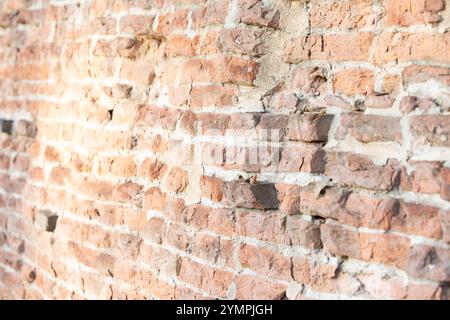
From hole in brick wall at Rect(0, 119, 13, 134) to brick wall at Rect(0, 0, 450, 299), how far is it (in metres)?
0.40

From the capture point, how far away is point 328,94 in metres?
1.49

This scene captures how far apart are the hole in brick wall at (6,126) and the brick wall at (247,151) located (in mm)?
404

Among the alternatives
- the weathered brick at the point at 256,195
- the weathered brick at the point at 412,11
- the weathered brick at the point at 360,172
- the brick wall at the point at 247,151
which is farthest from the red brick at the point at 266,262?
the weathered brick at the point at 412,11

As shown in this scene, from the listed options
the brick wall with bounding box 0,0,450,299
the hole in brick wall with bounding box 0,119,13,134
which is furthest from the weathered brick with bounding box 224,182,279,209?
the hole in brick wall with bounding box 0,119,13,134

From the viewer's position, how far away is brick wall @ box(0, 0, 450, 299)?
1.33 metres

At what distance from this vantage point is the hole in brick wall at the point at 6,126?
2.65 m

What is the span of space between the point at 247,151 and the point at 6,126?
63.3 inches

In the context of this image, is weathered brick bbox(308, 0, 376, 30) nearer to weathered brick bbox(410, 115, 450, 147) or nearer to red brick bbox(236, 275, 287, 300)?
weathered brick bbox(410, 115, 450, 147)

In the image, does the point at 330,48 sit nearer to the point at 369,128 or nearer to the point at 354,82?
the point at 354,82

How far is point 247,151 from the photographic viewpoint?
1.60 m

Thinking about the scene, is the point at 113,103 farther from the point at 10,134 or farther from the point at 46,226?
the point at 10,134

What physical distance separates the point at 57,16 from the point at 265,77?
1.23 meters

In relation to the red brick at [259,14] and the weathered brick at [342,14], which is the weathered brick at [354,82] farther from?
the red brick at [259,14]

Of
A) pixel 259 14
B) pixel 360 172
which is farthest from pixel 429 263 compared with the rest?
pixel 259 14
